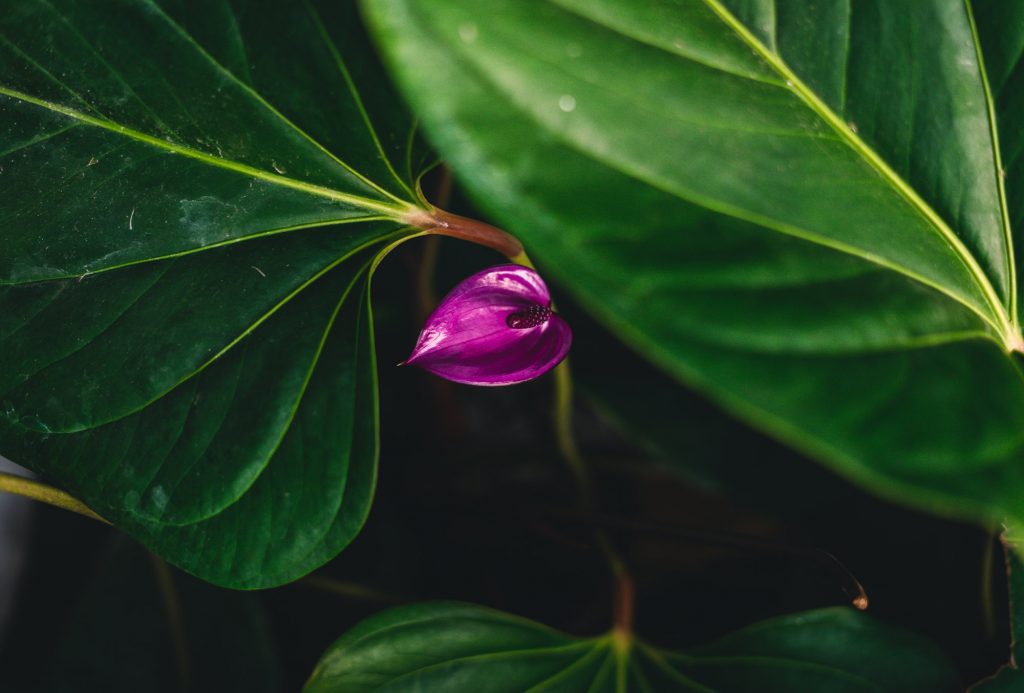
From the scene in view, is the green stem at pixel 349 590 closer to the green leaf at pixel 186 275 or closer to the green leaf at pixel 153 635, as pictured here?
the green leaf at pixel 153 635

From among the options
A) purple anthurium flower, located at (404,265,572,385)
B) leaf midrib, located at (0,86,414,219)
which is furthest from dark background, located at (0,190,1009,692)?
leaf midrib, located at (0,86,414,219)

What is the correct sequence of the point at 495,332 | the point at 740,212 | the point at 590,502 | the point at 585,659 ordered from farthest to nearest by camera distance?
the point at 590,502 < the point at 585,659 < the point at 495,332 < the point at 740,212

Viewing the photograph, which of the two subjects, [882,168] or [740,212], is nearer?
[740,212]

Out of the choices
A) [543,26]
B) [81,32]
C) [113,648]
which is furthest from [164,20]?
[113,648]

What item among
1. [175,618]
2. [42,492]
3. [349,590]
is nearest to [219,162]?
[42,492]

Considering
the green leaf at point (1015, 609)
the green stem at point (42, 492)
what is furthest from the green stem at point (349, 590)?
the green leaf at point (1015, 609)

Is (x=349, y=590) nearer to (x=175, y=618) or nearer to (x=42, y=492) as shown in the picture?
(x=175, y=618)

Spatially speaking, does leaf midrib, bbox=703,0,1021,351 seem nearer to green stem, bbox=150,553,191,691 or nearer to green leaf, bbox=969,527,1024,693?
green leaf, bbox=969,527,1024,693
